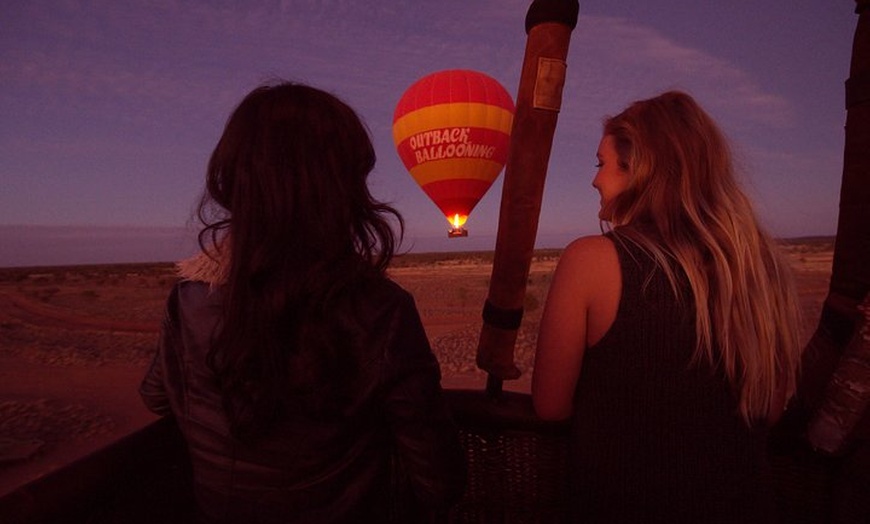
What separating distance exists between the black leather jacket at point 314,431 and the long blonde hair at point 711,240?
676 millimetres

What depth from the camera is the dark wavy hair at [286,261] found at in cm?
121

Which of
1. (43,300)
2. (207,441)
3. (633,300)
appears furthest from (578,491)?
(43,300)

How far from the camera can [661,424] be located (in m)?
1.30

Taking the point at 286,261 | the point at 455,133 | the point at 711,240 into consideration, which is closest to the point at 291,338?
the point at 286,261

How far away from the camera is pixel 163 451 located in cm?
166

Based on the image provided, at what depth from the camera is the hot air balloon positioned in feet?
30.2

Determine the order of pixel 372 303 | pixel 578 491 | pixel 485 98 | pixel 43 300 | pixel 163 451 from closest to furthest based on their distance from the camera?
pixel 372 303 → pixel 578 491 → pixel 163 451 → pixel 485 98 → pixel 43 300

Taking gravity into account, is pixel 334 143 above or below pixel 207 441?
above

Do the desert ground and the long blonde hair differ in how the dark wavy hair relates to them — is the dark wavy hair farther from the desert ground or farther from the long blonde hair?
the long blonde hair

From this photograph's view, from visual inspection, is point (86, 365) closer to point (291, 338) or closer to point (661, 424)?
point (291, 338)

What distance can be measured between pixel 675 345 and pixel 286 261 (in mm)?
1025

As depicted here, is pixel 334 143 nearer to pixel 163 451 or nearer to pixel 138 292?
pixel 163 451

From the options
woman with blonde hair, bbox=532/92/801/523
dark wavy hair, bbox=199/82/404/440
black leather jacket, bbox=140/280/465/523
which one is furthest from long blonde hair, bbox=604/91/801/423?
dark wavy hair, bbox=199/82/404/440

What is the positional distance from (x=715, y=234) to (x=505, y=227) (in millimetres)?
655
